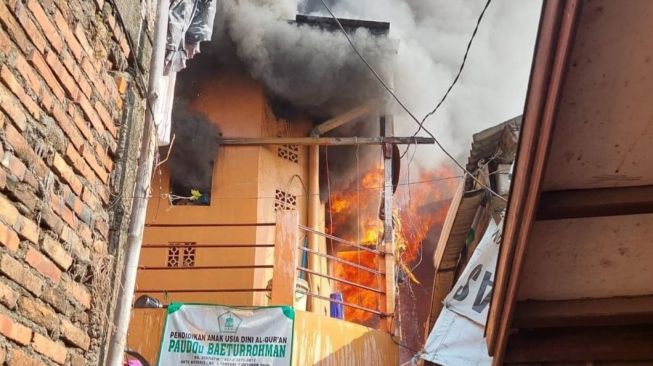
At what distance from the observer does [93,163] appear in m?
3.15

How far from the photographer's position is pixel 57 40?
272 centimetres

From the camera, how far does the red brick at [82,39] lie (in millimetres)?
2951

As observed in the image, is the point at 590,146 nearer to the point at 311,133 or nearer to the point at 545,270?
the point at 545,270

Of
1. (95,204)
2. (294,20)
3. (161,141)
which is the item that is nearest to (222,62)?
(294,20)

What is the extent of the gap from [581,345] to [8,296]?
328 centimetres

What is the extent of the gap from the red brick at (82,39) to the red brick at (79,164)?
54 cm

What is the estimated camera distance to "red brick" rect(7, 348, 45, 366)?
2317 millimetres

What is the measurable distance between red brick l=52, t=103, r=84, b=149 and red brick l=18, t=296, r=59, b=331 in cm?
78

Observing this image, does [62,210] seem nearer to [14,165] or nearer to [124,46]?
[14,165]

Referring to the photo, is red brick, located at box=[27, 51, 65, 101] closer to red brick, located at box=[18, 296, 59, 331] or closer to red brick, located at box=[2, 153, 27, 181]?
red brick, located at box=[2, 153, 27, 181]

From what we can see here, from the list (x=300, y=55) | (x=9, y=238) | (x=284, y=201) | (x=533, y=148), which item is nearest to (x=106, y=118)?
(x=9, y=238)

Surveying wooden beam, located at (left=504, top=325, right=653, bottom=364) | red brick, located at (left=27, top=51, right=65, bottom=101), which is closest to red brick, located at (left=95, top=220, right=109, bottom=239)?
red brick, located at (left=27, top=51, right=65, bottom=101)

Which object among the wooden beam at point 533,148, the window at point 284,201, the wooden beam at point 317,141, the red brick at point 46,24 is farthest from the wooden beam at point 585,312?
the window at point 284,201

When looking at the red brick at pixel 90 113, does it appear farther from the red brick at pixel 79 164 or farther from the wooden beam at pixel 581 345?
the wooden beam at pixel 581 345
